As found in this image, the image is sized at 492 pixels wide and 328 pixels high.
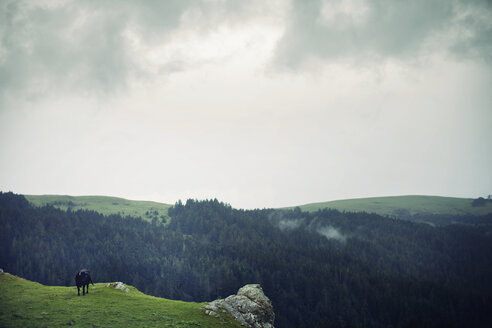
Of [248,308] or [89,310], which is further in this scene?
[248,308]

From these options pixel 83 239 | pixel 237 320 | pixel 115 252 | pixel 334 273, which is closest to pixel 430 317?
pixel 334 273

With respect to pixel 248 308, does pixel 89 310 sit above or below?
above

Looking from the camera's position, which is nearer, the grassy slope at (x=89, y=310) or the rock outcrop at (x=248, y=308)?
the grassy slope at (x=89, y=310)

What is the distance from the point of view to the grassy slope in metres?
31.1

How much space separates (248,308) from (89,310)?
86.1ft

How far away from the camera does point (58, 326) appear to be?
2947 centimetres

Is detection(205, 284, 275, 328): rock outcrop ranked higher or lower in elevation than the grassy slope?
lower

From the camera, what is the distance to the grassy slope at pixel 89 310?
3114 centimetres

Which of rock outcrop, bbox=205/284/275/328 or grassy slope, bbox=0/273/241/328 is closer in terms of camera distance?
grassy slope, bbox=0/273/241/328

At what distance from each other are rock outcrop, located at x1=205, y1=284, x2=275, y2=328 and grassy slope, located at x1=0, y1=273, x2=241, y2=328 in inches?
83.3

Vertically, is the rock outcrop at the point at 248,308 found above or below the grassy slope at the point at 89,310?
below

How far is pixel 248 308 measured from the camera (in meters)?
50.2

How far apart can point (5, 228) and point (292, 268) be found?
188m

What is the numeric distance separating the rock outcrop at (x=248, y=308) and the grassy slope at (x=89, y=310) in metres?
2.11
